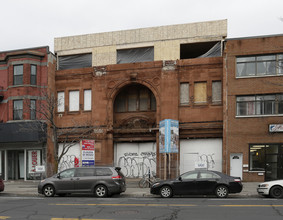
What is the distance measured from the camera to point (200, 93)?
28.3 metres

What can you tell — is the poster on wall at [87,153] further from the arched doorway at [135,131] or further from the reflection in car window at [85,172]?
the arched doorway at [135,131]

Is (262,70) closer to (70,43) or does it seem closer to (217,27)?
(217,27)

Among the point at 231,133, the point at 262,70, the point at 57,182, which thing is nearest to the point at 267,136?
the point at 231,133

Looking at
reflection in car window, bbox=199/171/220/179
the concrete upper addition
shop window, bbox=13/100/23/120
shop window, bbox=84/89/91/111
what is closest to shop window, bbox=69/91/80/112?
shop window, bbox=84/89/91/111

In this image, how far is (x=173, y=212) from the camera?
39.7 ft

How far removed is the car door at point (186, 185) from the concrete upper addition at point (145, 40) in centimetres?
1397

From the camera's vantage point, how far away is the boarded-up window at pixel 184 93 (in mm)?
28531

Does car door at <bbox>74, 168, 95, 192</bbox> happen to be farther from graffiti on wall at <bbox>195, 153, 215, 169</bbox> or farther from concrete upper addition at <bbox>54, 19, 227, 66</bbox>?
concrete upper addition at <bbox>54, 19, 227, 66</bbox>

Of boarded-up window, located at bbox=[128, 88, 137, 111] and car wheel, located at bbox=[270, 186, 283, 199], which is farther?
boarded-up window, located at bbox=[128, 88, 137, 111]

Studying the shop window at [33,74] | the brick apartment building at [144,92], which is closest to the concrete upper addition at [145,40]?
the brick apartment building at [144,92]

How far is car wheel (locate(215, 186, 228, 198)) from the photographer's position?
1703cm

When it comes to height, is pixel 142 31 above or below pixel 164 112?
above

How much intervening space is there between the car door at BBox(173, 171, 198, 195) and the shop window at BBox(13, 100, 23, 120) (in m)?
17.8

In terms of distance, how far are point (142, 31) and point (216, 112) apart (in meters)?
9.12
